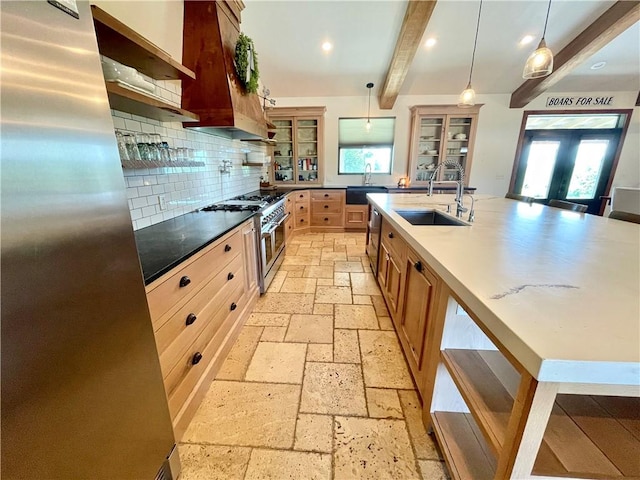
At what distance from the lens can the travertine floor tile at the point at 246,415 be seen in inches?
51.4

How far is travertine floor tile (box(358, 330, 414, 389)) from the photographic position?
1647mm

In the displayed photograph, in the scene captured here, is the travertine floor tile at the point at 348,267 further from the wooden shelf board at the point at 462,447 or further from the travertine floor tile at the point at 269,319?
the wooden shelf board at the point at 462,447

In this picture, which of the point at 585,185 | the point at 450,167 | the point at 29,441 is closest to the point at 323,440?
the point at 29,441

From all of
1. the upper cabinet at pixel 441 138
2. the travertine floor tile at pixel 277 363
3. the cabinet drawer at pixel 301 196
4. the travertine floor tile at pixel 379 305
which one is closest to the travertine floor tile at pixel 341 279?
the travertine floor tile at pixel 379 305

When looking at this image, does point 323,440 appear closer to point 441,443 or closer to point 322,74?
point 441,443

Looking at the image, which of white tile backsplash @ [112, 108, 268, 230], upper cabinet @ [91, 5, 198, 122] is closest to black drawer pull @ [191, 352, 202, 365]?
white tile backsplash @ [112, 108, 268, 230]

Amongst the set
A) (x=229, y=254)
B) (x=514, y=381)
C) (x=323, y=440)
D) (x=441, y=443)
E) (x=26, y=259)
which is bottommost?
(x=323, y=440)

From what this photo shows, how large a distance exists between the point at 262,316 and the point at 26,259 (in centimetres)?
192

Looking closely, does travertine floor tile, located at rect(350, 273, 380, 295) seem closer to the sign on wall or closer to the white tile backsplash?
the white tile backsplash

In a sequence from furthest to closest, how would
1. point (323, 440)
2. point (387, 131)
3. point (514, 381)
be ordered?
point (387, 131)
point (323, 440)
point (514, 381)

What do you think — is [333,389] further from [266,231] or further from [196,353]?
[266,231]

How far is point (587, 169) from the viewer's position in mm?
5461

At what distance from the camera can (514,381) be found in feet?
3.42

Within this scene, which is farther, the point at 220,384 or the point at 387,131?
the point at 387,131
